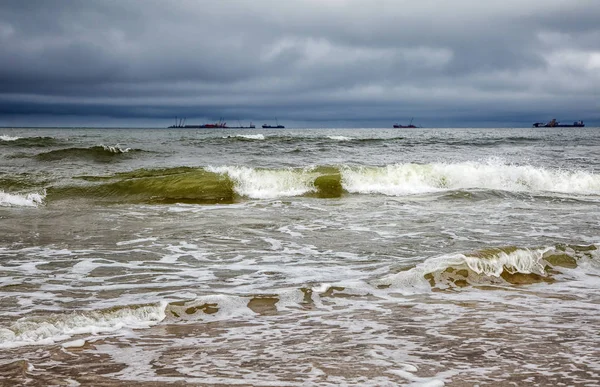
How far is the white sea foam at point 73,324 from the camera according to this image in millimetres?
4070

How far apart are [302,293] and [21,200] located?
10.7 metres

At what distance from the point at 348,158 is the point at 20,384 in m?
23.6

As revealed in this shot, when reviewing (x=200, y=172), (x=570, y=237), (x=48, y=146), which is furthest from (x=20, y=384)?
(x=48, y=146)

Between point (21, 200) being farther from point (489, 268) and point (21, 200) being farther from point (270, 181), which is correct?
point (489, 268)

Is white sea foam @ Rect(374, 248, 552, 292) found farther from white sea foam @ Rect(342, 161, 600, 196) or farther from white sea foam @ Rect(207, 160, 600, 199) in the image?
white sea foam @ Rect(342, 161, 600, 196)

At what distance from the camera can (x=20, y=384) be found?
3.21 meters

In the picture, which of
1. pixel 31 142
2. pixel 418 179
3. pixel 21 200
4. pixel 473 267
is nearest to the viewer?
pixel 473 267

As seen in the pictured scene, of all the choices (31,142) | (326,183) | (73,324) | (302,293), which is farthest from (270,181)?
(31,142)

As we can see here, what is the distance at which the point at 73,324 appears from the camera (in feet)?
14.3

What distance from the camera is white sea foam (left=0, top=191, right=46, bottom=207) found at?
13000 mm

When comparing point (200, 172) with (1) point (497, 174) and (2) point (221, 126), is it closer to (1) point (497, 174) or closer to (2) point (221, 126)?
(1) point (497, 174)

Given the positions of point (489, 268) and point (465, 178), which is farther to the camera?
point (465, 178)

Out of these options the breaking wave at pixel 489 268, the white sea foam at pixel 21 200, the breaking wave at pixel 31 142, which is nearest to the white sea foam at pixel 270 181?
the white sea foam at pixel 21 200

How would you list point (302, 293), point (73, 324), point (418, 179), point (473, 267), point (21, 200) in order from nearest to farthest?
1. point (73, 324)
2. point (302, 293)
3. point (473, 267)
4. point (21, 200)
5. point (418, 179)
